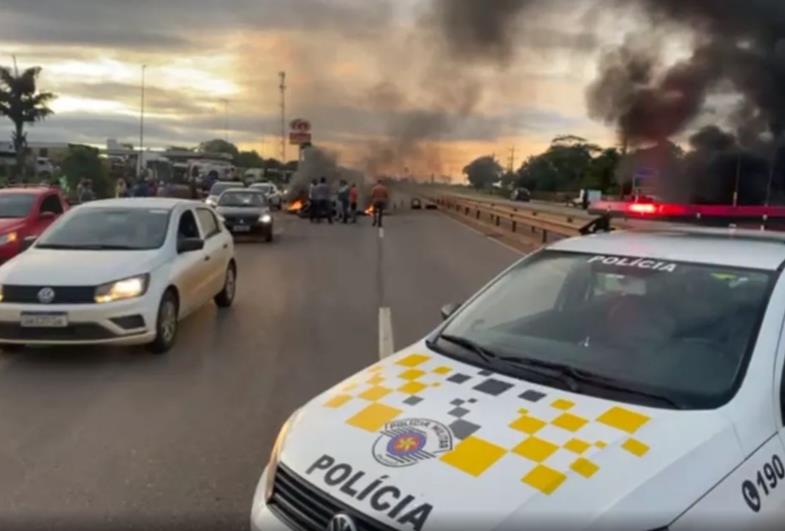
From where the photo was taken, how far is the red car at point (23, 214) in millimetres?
11609

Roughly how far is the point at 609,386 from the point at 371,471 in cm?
106

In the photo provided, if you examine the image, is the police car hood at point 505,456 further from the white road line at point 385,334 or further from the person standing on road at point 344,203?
the person standing on road at point 344,203

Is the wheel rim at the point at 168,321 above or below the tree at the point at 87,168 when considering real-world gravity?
below

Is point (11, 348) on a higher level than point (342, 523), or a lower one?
lower

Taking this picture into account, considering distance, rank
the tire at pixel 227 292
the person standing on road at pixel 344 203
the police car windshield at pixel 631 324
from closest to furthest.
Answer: the police car windshield at pixel 631 324 < the tire at pixel 227 292 < the person standing on road at pixel 344 203

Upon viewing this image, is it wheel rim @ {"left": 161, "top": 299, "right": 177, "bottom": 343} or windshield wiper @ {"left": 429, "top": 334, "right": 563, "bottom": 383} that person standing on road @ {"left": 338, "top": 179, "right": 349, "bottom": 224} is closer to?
wheel rim @ {"left": 161, "top": 299, "right": 177, "bottom": 343}

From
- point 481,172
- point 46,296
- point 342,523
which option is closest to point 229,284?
point 46,296

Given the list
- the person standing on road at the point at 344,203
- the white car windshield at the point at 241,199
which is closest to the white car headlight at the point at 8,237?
the white car windshield at the point at 241,199

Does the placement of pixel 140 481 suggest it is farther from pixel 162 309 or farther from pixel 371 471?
pixel 162 309

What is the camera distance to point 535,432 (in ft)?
8.38

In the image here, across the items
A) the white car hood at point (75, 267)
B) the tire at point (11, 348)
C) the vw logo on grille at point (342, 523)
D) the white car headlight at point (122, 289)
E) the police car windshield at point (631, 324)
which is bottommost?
the tire at point (11, 348)

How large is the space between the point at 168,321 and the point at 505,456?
5556 mm

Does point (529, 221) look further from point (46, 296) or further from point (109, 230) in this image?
point (46, 296)

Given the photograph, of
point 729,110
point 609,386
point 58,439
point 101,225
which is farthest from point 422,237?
point 609,386
